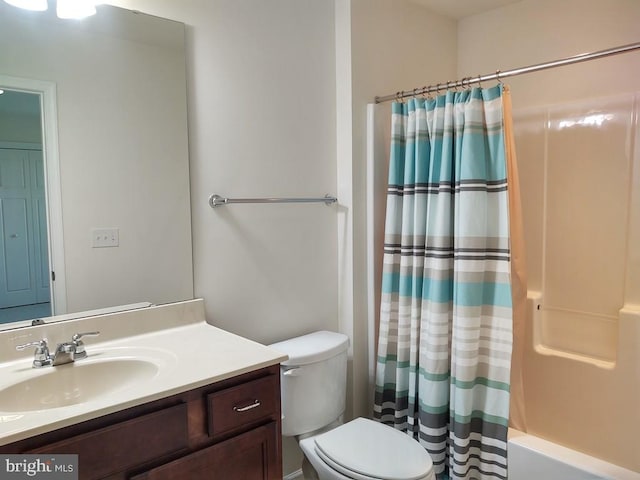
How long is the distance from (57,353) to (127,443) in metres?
0.42

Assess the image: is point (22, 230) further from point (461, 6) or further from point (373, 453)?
point (461, 6)

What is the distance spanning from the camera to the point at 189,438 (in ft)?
4.04

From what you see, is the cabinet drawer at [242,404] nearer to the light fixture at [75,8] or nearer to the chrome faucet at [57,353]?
the chrome faucet at [57,353]

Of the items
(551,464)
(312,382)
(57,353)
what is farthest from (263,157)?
(551,464)

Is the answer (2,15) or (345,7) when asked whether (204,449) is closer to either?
(2,15)

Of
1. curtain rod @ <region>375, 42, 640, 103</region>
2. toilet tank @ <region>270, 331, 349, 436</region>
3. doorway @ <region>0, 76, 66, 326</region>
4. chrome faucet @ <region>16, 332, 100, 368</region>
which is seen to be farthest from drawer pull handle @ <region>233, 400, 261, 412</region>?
curtain rod @ <region>375, 42, 640, 103</region>

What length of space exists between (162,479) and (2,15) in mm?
1412

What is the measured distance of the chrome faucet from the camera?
1.35 metres

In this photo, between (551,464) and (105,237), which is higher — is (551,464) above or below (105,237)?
below

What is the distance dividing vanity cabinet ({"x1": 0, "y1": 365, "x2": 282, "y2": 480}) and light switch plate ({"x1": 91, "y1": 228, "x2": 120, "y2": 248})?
0.66 metres

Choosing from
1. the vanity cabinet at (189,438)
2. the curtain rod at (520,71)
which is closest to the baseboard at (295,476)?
the vanity cabinet at (189,438)

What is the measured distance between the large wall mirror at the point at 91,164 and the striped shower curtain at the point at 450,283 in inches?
38.7

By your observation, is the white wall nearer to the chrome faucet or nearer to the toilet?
the toilet

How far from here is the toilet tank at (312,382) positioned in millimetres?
1797
